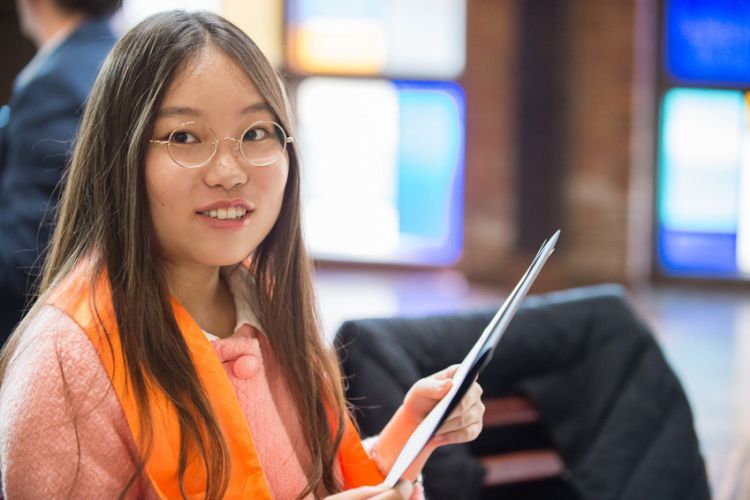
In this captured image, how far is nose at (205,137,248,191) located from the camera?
1.11m

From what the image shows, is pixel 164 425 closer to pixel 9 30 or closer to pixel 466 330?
pixel 466 330

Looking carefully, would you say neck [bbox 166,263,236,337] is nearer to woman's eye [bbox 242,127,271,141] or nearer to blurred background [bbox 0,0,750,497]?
woman's eye [bbox 242,127,271,141]

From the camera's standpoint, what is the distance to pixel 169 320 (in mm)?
1127

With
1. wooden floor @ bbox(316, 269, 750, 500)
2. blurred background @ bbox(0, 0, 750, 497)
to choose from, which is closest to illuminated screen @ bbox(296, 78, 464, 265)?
blurred background @ bbox(0, 0, 750, 497)

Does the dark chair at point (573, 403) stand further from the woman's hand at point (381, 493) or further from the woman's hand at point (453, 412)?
the woman's hand at point (381, 493)

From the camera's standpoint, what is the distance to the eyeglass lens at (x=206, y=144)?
1110mm

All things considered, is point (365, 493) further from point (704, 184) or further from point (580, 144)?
point (704, 184)

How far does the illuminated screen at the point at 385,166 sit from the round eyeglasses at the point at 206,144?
468 centimetres

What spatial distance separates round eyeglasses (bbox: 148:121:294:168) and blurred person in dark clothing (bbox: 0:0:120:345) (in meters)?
0.75

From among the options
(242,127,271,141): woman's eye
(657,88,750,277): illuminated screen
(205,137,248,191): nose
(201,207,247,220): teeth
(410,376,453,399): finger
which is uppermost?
(242,127,271,141): woman's eye

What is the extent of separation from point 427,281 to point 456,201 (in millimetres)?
521

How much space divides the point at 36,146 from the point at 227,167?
87cm

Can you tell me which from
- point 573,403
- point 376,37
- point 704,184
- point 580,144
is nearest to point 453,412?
point 573,403

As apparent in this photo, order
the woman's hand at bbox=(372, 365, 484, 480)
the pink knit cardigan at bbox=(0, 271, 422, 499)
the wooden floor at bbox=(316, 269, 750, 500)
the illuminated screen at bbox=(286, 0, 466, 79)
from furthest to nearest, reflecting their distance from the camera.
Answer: the illuminated screen at bbox=(286, 0, 466, 79), the wooden floor at bbox=(316, 269, 750, 500), the woman's hand at bbox=(372, 365, 484, 480), the pink knit cardigan at bbox=(0, 271, 422, 499)
